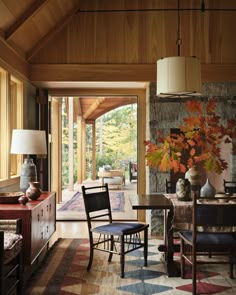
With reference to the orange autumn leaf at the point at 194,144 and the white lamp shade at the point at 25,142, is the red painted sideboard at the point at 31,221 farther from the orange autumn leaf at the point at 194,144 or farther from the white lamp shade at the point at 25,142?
the orange autumn leaf at the point at 194,144

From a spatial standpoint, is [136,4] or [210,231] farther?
[136,4]

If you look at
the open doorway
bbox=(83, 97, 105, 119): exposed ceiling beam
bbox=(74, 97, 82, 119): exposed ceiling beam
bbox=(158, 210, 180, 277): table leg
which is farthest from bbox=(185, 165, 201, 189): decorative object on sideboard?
bbox=(74, 97, 82, 119): exposed ceiling beam

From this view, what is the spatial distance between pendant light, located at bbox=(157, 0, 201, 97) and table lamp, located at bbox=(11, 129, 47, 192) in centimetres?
159

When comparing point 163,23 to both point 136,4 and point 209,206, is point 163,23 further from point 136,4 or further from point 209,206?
point 209,206

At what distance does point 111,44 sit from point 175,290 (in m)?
3.86

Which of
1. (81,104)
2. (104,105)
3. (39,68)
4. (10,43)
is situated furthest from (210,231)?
(81,104)

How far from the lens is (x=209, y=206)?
3.50 meters

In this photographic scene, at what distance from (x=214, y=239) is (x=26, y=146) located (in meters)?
2.26

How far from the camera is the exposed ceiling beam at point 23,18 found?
4.97m

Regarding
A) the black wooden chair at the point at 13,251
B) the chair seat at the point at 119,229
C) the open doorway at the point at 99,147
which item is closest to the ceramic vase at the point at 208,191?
the chair seat at the point at 119,229

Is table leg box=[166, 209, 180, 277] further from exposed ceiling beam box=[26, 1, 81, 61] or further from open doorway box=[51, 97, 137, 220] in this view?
open doorway box=[51, 97, 137, 220]

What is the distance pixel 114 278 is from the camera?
13.2ft

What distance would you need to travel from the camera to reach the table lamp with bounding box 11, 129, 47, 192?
4.77 metres

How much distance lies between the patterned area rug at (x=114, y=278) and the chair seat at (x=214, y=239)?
0.40m
